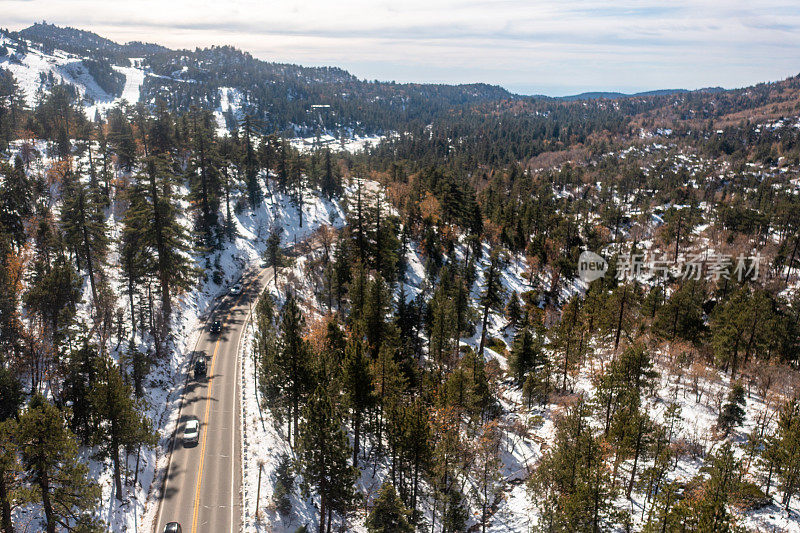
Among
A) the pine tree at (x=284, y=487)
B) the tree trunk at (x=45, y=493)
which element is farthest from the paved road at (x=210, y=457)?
the tree trunk at (x=45, y=493)

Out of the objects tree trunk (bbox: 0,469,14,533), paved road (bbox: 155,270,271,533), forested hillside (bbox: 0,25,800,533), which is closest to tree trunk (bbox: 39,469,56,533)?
forested hillside (bbox: 0,25,800,533)

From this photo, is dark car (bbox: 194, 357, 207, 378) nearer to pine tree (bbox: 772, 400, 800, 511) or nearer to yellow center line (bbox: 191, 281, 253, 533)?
yellow center line (bbox: 191, 281, 253, 533)

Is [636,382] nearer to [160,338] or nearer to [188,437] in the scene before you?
[188,437]

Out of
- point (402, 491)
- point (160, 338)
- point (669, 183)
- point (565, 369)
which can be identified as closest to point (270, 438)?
point (402, 491)

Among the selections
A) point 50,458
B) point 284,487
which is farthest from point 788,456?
point 50,458

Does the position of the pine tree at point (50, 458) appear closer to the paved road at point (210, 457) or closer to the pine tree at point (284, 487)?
the paved road at point (210, 457)

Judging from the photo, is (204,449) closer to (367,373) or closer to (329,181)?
(367,373)

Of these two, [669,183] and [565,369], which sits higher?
[669,183]
